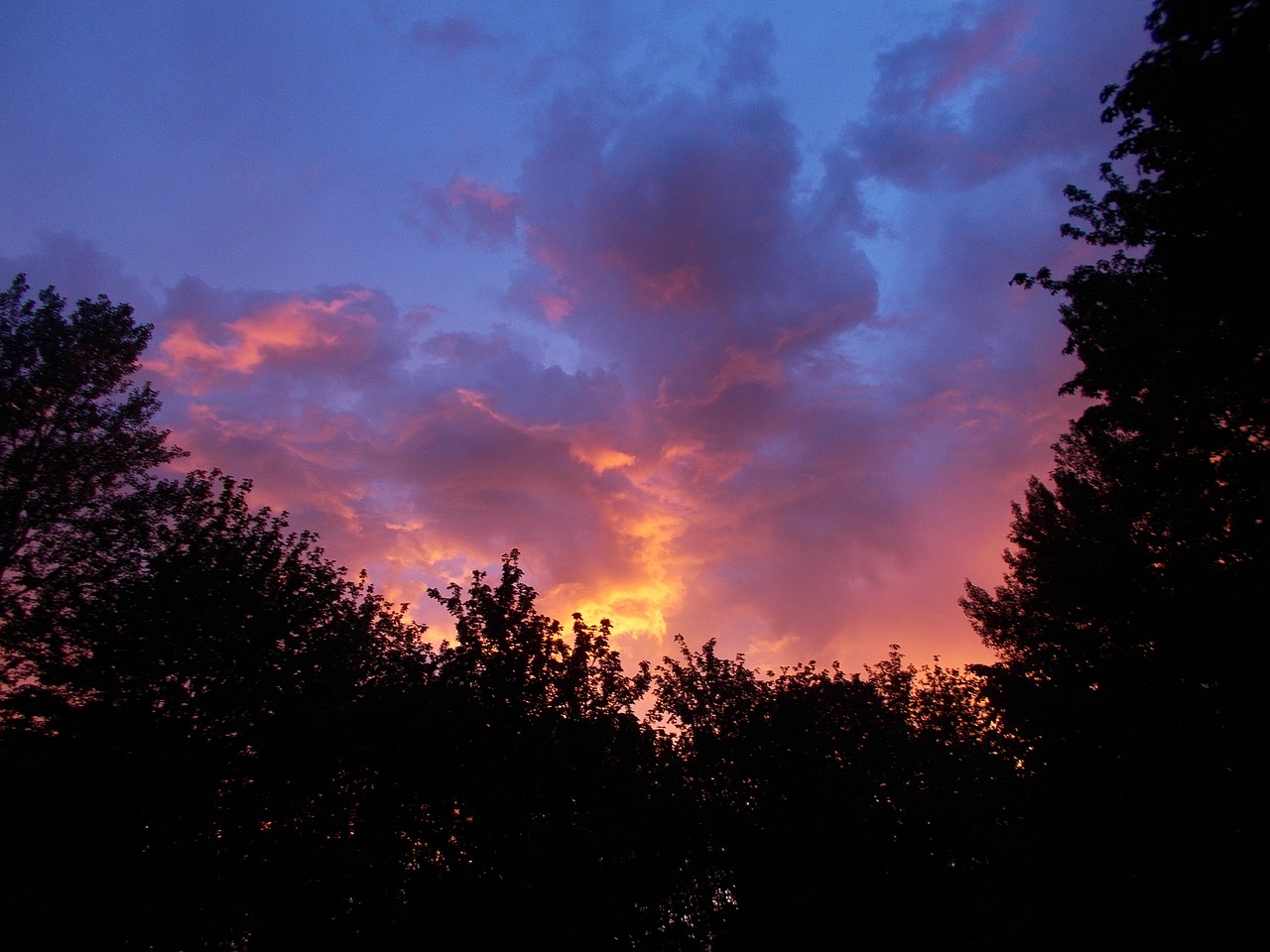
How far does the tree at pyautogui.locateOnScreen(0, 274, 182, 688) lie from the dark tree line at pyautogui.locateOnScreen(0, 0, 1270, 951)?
0.33ft

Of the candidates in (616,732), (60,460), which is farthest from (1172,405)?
(60,460)

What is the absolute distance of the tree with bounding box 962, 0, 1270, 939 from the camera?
41.2 ft

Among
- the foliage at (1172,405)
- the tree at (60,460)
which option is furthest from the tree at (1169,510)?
the tree at (60,460)

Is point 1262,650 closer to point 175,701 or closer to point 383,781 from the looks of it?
point 383,781

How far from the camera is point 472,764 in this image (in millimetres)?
16375

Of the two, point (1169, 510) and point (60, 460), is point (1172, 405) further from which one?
point (60, 460)

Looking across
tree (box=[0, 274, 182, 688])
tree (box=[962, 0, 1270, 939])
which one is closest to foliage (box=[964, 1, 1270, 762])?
tree (box=[962, 0, 1270, 939])

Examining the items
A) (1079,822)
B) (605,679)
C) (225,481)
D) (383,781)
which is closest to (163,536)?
(225,481)

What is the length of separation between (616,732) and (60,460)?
22090 mm

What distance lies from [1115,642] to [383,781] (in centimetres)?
2652

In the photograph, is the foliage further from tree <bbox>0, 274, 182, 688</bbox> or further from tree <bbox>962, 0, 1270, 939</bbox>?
tree <bbox>0, 274, 182, 688</bbox>

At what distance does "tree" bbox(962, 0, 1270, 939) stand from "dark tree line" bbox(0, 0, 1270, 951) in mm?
97

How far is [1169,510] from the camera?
55.6 feet

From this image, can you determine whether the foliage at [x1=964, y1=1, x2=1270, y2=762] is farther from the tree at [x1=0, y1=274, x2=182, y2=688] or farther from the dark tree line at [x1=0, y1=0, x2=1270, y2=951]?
the tree at [x1=0, y1=274, x2=182, y2=688]
